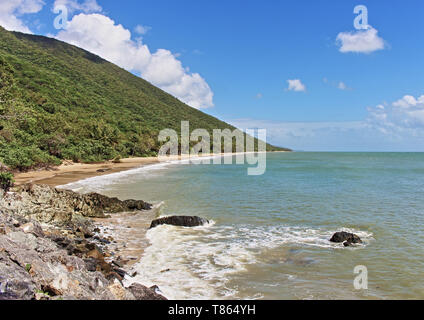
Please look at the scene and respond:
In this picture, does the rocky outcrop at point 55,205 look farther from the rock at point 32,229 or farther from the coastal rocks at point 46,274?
the coastal rocks at point 46,274

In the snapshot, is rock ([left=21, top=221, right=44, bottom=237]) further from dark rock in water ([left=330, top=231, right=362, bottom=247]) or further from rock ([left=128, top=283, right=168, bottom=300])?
dark rock in water ([left=330, top=231, right=362, bottom=247])

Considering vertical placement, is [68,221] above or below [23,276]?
below

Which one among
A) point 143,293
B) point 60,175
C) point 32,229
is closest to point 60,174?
point 60,175

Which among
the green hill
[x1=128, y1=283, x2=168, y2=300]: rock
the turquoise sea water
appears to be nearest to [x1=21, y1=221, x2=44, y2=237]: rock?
the turquoise sea water

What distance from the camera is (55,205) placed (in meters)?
12.5

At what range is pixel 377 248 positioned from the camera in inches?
412

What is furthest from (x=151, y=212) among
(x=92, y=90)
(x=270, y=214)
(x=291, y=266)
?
(x=92, y=90)

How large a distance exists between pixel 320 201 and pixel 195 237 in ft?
37.1

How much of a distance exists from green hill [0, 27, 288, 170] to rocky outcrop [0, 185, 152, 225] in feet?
31.1

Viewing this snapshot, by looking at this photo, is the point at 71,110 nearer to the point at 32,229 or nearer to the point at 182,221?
→ the point at 182,221

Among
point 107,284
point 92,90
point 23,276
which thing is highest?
point 92,90

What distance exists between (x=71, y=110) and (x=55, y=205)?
59.2 m

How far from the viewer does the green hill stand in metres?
29.3
